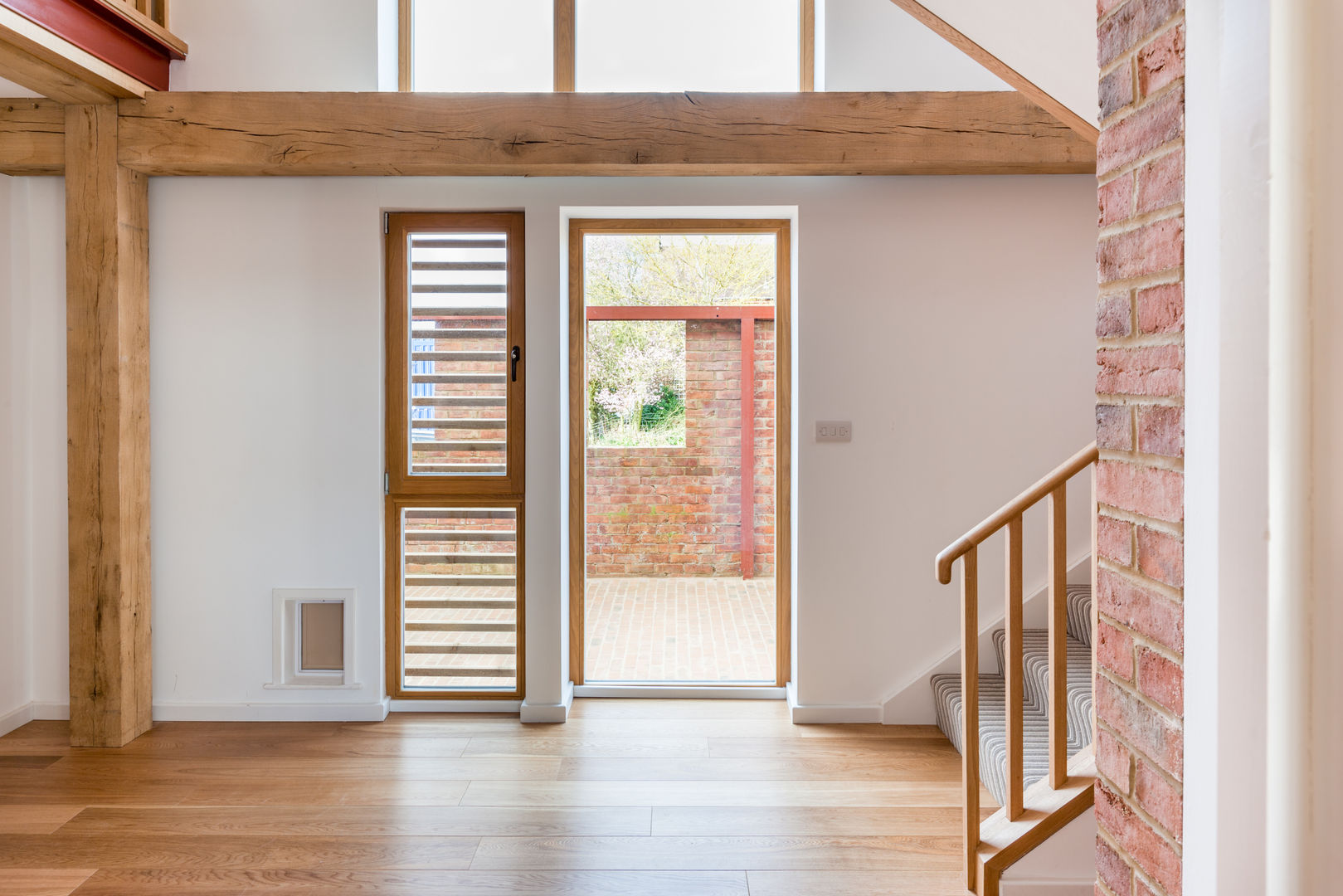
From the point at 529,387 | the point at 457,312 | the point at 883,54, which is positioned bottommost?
the point at 529,387

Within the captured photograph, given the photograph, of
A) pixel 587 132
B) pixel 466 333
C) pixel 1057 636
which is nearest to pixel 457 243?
pixel 466 333

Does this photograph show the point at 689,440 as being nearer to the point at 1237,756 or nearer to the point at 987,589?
the point at 987,589

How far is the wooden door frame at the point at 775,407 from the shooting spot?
3461mm

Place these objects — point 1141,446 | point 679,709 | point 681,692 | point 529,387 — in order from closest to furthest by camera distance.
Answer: point 1141,446 → point 529,387 → point 679,709 → point 681,692

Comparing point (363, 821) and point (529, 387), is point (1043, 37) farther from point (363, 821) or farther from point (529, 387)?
point (363, 821)

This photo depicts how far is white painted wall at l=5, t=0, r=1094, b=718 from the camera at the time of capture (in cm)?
318

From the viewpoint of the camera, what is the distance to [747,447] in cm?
358

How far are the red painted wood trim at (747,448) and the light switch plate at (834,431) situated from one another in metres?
0.42

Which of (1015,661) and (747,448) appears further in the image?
(747,448)

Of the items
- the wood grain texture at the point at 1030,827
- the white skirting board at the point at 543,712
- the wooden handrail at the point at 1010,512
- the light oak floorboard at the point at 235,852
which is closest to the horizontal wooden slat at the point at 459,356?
the white skirting board at the point at 543,712

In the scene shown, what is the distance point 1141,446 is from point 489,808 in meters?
2.27

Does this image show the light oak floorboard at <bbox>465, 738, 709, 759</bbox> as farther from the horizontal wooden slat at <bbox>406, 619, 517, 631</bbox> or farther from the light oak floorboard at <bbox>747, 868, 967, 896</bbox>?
the light oak floorboard at <bbox>747, 868, 967, 896</bbox>

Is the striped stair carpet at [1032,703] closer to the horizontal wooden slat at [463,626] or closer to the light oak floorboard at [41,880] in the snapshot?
the horizontal wooden slat at [463,626]

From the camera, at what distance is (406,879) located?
2.16 m
